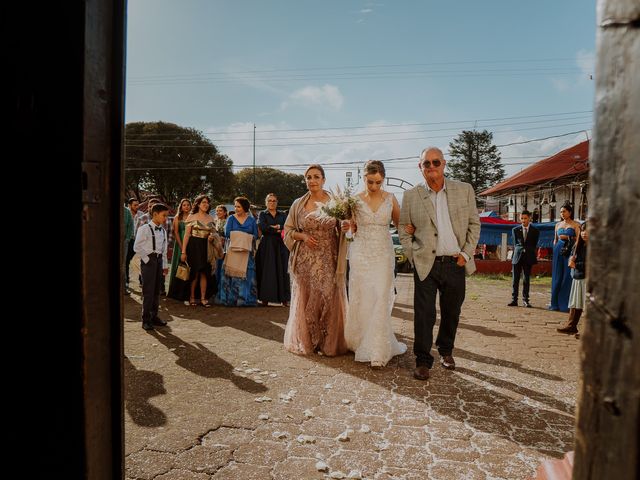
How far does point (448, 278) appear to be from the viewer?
4797 millimetres

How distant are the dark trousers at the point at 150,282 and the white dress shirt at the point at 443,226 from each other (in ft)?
14.3

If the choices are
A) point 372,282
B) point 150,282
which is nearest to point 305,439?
point 372,282

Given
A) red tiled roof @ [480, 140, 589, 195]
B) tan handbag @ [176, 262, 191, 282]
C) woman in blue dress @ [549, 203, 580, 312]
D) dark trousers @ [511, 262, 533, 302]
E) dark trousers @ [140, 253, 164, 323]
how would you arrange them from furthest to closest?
1. red tiled roof @ [480, 140, 589, 195]
2. dark trousers @ [511, 262, 533, 302]
3. tan handbag @ [176, 262, 191, 282]
4. woman in blue dress @ [549, 203, 580, 312]
5. dark trousers @ [140, 253, 164, 323]

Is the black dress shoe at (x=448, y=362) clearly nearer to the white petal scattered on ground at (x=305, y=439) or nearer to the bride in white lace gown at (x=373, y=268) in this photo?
the bride in white lace gown at (x=373, y=268)

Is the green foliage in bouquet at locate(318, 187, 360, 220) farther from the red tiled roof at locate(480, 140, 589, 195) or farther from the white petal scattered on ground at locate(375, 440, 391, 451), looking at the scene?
the red tiled roof at locate(480, 140, 589, 195)

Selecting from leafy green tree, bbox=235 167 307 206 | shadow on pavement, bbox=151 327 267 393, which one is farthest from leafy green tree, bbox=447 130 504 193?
shadow on pavement, bbox=151 327 267 393

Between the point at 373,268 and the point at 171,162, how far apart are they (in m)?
51.2

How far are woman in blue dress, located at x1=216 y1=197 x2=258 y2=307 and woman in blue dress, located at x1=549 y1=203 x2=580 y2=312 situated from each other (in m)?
6.34

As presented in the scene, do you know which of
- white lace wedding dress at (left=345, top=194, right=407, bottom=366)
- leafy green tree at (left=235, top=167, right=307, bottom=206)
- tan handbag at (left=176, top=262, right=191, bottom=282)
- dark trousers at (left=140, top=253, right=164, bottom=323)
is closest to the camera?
white lace wedding dress at (left=345, top=194, right=407, bottom=366)

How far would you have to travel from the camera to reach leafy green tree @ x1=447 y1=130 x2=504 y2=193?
249 ft

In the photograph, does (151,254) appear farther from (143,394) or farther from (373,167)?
(373,167)

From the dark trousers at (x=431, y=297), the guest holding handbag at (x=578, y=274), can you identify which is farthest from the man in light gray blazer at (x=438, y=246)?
the guest holding handbag at (x=578, y=274)

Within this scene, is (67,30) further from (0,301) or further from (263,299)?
(263,299)

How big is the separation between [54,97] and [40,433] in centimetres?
90
